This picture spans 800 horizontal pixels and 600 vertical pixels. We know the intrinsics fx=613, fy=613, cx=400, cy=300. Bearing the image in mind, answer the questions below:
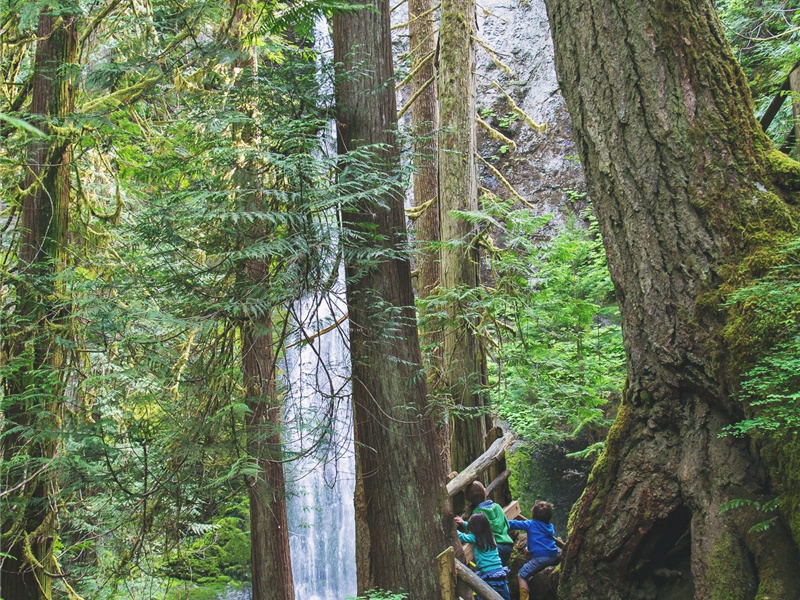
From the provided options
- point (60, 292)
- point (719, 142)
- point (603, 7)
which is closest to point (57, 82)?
point (60, 292)

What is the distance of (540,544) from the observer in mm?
6328

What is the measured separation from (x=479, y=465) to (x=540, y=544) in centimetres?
154

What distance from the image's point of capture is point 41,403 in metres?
5.69

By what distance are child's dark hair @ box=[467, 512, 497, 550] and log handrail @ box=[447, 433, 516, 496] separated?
57 cm

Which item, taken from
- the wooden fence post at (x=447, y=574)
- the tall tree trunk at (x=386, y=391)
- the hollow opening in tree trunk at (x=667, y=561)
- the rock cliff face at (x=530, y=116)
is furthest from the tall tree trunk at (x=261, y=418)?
the rock cliff face at (x=530, y=116)

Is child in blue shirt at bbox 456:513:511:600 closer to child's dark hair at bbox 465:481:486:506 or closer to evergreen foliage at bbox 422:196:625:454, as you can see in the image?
child's dark hair at bbox 465:481:486:506

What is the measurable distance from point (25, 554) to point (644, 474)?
5.58 metres

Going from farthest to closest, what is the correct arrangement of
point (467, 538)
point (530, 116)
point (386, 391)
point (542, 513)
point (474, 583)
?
point (530, 116) < point (467, 538) < point (542, 513) < point (474, 583) < point (386, 391)

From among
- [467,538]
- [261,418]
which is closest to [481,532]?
[467,538]

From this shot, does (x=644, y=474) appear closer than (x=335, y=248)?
Yes

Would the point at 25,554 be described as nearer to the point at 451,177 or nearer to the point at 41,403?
the point at 41,403

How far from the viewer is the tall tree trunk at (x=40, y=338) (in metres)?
5.69

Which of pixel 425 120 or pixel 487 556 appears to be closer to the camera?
pixel 487 556

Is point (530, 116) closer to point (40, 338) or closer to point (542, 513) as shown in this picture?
point (542, 513)
